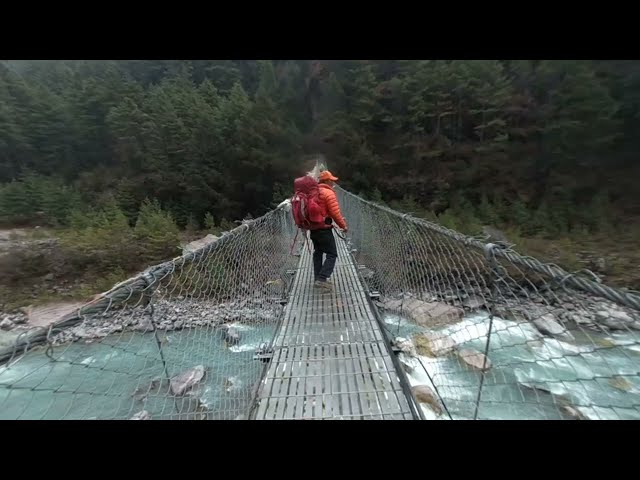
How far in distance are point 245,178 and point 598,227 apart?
13.3 meters

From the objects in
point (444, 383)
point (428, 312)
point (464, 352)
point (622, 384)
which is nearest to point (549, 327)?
point (622, 384)

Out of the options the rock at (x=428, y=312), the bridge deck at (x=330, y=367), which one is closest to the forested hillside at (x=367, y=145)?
the rock at (x=428, y=312)

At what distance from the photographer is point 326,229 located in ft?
7.87

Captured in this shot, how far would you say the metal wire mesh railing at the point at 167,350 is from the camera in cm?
96

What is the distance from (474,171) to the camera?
41.7 feet

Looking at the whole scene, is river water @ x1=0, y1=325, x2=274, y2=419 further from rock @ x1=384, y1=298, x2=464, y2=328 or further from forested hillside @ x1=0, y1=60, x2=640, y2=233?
forested hillside @ x1=0, y1=60, x2=640, y2=233

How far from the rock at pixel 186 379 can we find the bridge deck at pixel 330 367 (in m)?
2.52

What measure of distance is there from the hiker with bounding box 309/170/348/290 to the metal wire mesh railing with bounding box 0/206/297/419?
40cm

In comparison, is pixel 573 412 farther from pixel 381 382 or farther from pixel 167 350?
pixel 167 350

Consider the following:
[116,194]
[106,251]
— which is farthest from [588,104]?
[116,194]

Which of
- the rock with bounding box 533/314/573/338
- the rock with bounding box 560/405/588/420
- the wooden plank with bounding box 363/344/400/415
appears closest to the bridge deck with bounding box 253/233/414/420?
the wooden plank with bounding box 363/344/400/415

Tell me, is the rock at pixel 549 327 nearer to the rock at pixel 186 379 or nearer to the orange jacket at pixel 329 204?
the orange jacket at pixel 329 204

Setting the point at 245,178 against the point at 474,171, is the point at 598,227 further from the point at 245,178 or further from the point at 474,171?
the point at 245,178
